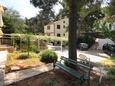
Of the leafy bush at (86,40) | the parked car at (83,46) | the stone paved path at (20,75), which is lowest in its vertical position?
the stone paved path at (20,75)

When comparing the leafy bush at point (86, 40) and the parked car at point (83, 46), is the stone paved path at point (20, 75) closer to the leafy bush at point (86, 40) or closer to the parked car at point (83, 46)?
the parked car at point (83, 46)

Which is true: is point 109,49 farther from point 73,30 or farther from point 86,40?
point 73,30

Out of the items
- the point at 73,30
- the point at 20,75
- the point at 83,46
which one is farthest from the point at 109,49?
the point at 20,75

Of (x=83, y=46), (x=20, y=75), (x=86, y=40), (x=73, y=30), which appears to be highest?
(x=73, y=30)

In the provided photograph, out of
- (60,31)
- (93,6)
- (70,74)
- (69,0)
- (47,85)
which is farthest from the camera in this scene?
(60,31)

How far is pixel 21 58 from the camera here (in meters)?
16.9

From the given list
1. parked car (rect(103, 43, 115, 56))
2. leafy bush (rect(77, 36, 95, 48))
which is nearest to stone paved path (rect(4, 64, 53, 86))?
parked car (rect(103, 43, 115, 56))

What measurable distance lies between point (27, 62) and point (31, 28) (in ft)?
212

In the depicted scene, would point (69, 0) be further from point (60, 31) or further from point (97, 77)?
point (60, 31)

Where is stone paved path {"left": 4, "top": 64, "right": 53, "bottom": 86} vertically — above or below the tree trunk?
below

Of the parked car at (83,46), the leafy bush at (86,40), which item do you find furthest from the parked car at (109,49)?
the leafy bush at (86,40)

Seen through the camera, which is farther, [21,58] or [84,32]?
[84,32]

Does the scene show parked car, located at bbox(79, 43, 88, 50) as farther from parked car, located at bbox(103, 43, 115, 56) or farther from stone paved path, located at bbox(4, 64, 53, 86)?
stone paved path, located at bbox(4, 64, 53, 86)

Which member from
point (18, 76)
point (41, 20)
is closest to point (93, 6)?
point (18, 76)
